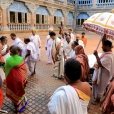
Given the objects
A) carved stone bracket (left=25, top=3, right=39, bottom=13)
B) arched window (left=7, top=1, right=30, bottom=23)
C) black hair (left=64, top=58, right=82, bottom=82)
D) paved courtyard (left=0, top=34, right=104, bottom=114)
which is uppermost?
carved stone bracket (left=25, top=3, right=39, bottom=13)

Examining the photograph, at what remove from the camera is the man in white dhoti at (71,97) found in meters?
1.37

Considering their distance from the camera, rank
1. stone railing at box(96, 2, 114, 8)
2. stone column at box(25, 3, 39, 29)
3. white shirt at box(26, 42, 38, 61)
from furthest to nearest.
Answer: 1. stone railing at box(96, 2, 114, 8)
2. stone column at box(25, 3, 39, 29)
3. white shirt at box(26, 42, 38, 61)

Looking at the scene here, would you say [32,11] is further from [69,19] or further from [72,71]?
[72,71]

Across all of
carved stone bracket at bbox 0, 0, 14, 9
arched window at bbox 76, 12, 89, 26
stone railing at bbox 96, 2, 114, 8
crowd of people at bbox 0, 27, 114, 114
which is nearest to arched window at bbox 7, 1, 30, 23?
carved stone bracket at bbox 0, 0, 14, 9

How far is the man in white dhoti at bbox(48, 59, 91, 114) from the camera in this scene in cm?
137

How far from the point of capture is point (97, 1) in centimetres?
2528

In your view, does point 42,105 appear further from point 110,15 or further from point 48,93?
point 110,15

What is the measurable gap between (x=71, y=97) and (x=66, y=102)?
0.07 meters

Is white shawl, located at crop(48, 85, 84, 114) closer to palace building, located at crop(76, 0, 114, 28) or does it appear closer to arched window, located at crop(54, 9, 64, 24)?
arched window, located at crop(54, 9, 64, 24)

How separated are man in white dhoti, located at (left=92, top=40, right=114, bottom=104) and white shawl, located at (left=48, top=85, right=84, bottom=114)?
1693mm

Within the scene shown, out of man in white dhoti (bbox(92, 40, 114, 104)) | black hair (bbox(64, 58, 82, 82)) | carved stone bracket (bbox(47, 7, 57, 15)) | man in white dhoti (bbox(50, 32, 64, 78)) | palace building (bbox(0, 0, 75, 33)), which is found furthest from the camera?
carved stone bracket (bbox(47, 7, 57, 15))

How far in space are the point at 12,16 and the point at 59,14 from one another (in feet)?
28.5

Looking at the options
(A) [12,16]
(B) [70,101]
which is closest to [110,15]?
(B) [70,101]

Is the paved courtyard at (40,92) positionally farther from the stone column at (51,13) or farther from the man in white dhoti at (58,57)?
the stone column at (51,13)
